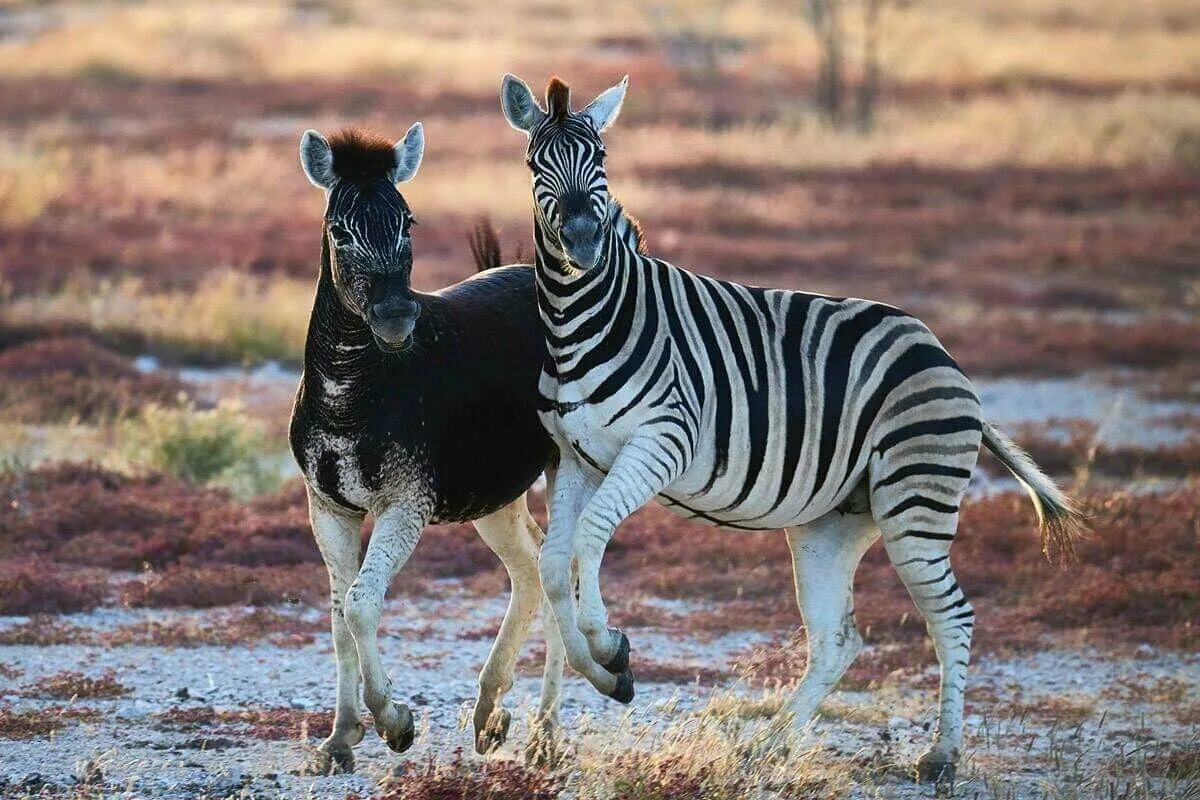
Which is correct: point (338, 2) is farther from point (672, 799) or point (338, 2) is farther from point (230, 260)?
point (672, 799)

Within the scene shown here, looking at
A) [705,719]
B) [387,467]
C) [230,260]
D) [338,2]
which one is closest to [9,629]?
[387,467]

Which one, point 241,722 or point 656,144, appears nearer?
point 241,722

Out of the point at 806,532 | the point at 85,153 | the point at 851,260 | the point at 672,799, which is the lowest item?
the point at 672,799

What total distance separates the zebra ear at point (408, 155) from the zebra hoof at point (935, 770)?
3.08 metres

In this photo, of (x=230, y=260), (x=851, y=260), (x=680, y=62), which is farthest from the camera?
(x=680, y=62)

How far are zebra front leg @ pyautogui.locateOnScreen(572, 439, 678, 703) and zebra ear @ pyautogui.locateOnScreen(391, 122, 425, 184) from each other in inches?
53.3

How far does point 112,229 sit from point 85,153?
5.91 metres

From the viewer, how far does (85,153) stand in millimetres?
27281

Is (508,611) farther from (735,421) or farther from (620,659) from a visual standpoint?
(735,421)

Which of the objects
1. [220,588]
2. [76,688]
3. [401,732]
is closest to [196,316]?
[220,588]

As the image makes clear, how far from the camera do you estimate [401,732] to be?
6000 millimetres

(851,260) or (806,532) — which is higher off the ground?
(851,260)

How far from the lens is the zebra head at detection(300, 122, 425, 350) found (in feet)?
19.1

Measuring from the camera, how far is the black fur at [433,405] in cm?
612
